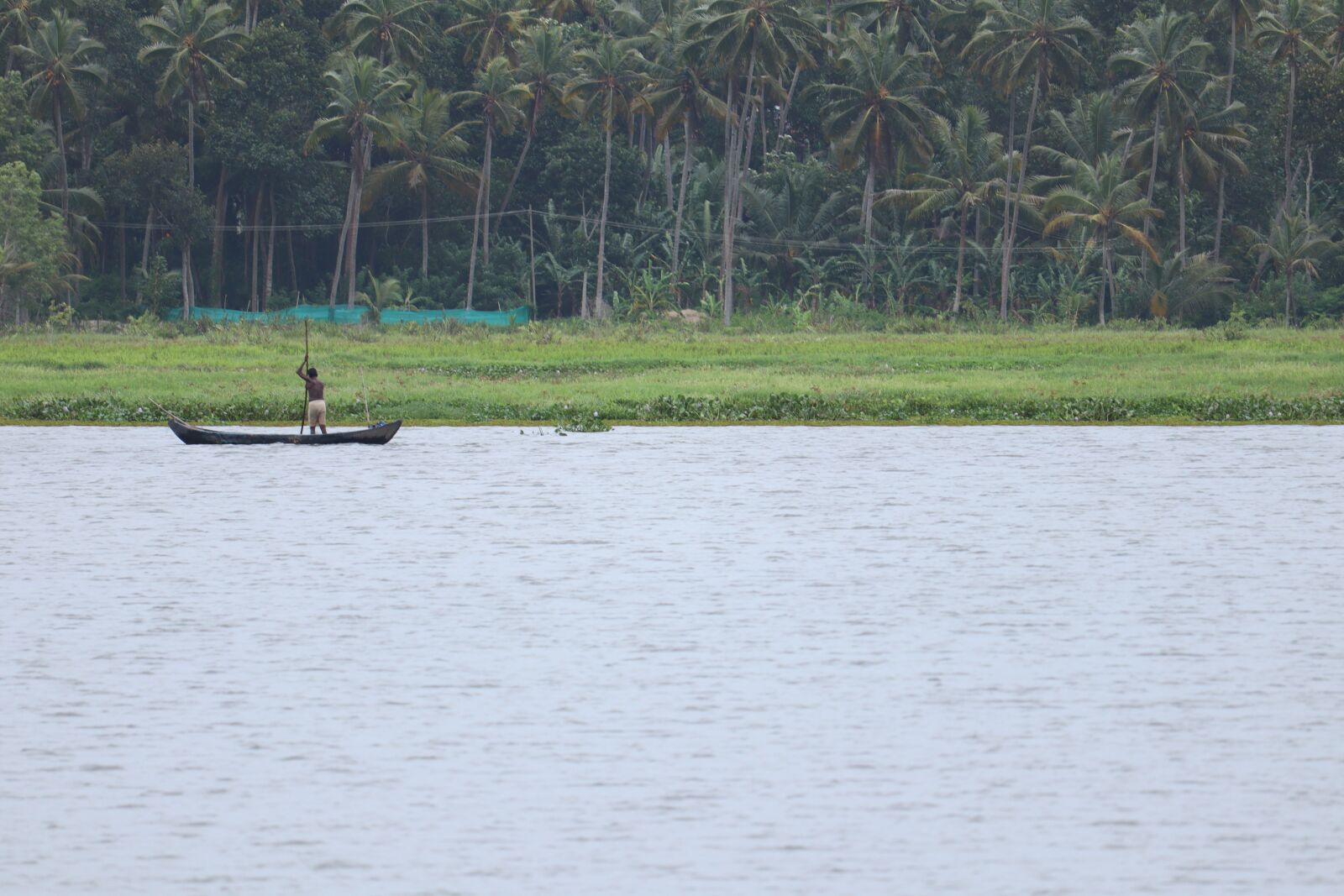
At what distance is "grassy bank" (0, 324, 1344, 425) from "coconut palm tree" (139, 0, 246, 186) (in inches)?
635

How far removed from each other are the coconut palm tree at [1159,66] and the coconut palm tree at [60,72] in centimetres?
3834

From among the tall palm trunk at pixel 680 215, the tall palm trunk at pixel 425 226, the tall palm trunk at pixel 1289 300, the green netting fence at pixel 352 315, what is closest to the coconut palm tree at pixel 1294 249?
the tall palm trunk at pixel 1289 300

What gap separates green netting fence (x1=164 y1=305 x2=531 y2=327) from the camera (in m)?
71.0

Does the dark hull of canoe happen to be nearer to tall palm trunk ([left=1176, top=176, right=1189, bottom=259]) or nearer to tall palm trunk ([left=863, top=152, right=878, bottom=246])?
tall palm trunk ([left=863, top=152, right=878, bottom=246])

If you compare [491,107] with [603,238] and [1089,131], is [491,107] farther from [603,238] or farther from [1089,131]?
[1089,131]

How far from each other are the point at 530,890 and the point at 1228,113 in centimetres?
6701

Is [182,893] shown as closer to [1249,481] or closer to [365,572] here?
[365,572]

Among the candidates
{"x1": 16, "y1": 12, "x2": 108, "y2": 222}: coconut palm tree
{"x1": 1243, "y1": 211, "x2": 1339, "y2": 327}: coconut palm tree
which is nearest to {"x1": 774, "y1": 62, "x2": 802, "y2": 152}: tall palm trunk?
{"x1": 1243, "y1": 211, "x2": 1339, "y2": 327}: coconut palm tree

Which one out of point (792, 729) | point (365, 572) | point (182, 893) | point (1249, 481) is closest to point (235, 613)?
point (365, 572)

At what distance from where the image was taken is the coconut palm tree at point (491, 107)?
74.3 metres

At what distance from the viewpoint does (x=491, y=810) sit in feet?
33.9

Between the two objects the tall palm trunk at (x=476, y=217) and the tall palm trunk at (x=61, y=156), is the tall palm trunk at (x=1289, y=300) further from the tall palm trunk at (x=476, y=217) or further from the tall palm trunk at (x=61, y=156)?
the tall palm trunk at (x=61, y=156)

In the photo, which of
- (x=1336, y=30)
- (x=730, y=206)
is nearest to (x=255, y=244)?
(x=730, y=206)

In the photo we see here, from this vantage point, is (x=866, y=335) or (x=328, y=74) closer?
(x=866, y=335)
